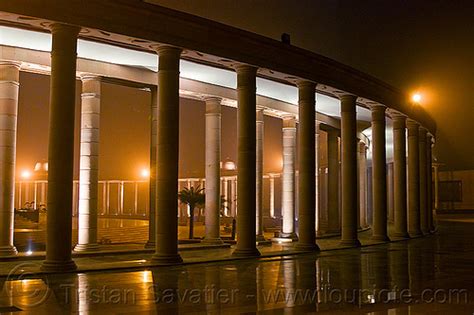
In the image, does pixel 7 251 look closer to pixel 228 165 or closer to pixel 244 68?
pixel 244 68

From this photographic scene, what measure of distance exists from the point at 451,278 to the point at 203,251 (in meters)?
22.9

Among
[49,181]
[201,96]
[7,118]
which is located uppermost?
[201,96]

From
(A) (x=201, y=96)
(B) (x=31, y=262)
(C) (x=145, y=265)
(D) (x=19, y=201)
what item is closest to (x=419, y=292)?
(C) (x=145, y=265)

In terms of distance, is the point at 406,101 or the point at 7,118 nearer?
the point at 7,118

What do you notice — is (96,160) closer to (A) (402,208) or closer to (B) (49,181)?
(B) (49,181)

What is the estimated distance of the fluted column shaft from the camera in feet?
185

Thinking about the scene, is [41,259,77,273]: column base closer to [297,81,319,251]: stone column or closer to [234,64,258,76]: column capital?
[234,64,258,76]: column capital

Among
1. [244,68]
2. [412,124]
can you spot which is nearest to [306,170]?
[244,68]

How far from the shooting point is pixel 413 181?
2564 inches

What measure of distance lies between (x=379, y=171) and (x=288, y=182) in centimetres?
930

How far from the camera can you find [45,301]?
2267 centimetres

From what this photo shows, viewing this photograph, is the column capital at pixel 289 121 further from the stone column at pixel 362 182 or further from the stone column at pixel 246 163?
the stone column at pixel 362 182

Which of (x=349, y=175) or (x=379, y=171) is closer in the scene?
(x=349, y=175)

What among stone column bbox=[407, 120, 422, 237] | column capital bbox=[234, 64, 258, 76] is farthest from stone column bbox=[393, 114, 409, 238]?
column capital bbox=[234, 64, 258, 76]
